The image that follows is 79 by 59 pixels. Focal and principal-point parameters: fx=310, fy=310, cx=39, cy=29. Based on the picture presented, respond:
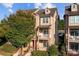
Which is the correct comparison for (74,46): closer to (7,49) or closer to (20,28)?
(20,28)

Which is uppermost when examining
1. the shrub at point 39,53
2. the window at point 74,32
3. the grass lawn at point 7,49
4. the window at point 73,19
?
the window at point 73,19

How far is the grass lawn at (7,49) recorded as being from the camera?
13.3ft

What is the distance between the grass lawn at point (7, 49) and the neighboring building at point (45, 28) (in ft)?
0.87

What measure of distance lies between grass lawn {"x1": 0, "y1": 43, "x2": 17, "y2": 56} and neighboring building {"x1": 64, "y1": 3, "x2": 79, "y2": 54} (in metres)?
0.72

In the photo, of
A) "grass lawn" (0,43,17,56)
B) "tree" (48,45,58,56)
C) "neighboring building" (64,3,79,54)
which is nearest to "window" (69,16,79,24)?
"neighboring building" (64,3,79,54)

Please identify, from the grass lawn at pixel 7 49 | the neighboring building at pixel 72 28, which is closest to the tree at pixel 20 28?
the grass lawn at pixel 7 49

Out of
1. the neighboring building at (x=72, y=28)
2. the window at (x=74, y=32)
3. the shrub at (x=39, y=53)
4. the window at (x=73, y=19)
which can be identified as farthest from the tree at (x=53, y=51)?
the window at (x=73, y=19)

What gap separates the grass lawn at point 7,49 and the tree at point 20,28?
0.07 m

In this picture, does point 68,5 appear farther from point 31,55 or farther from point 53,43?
point 31,55

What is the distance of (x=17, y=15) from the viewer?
13.4 ft

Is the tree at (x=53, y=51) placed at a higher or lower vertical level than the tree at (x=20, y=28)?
lower

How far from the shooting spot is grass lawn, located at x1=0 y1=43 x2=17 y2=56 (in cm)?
405

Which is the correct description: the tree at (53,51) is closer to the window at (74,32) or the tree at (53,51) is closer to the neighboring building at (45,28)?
the neighboring building at (45,28)

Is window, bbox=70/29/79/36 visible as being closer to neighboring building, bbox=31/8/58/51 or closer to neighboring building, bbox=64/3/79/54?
neighboring building, bbox=64/3/79/54
